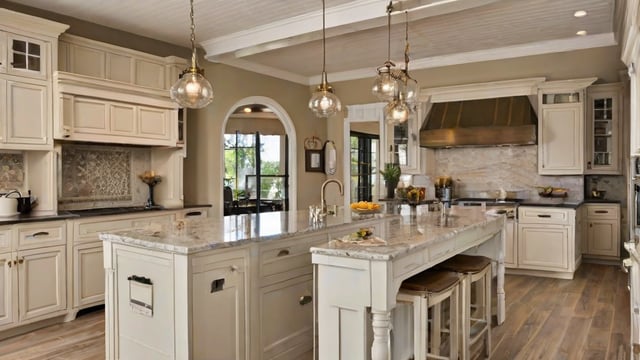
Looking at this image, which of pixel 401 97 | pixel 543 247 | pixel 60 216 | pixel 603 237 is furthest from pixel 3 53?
pixel 603 237

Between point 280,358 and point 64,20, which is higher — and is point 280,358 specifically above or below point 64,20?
below

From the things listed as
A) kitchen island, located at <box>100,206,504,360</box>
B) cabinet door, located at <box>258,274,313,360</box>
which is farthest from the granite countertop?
cabinet door, located at <box>258,274,313,360</box>

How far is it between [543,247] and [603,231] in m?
1.05

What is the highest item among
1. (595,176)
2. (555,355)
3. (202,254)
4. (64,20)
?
(64,20)

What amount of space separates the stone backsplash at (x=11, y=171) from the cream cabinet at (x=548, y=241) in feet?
18.5

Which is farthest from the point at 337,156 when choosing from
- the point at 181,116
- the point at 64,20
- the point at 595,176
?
the point at 64,20

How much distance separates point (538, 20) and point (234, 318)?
4.76 metres

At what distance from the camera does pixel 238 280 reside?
9.21 feet

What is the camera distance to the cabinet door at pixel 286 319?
3008 millimetres

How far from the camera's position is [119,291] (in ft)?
9.65

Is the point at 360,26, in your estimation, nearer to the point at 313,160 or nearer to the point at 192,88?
the point at 192,88

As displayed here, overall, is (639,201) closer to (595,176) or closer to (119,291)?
(595,176)

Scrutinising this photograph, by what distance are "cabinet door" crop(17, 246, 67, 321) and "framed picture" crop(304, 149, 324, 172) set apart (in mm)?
4544

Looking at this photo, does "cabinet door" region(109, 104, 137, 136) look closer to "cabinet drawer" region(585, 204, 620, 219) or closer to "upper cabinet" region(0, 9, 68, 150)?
"upper cabinet" region(0, 9, 68, 150)
